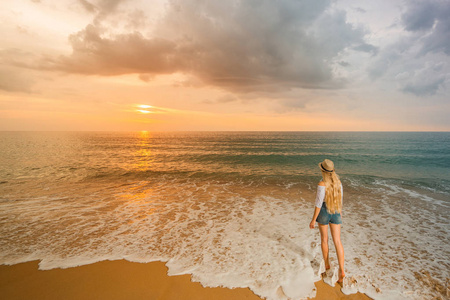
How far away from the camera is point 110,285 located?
456 centimetres

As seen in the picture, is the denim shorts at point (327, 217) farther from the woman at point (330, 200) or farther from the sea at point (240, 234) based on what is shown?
the sea at point (240, 234)

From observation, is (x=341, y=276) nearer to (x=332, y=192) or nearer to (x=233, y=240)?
(x=332, y=192)

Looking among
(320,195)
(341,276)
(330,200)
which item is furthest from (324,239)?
(320,195)

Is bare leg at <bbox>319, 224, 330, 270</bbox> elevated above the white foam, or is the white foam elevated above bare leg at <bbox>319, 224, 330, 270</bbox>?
bare leg at <bbox>319, 224, 330, 270</bbox>

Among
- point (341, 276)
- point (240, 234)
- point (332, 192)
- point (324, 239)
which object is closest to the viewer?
point (332, 192)

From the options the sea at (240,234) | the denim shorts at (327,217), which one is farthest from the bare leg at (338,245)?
the sea at (240,234)

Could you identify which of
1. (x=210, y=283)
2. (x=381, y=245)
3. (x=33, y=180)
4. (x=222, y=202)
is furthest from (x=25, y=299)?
(x=33, y=180)

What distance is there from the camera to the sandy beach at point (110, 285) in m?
4.28

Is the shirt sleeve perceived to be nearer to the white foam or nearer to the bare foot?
the bare foot

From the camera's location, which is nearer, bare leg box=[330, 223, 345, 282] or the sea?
bare leg box=[330, 223, 345, 282]

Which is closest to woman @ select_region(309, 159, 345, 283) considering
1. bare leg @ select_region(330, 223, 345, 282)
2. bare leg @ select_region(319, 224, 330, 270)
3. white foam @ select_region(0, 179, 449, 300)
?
bare leg @ select_region(330, 223, 345, 282)

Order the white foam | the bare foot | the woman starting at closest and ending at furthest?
the woman
the bare foot
the white foam

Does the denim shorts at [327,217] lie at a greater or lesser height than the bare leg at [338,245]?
greater

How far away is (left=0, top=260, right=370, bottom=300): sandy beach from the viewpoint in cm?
428
